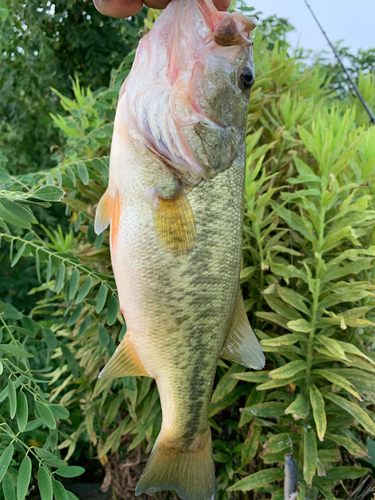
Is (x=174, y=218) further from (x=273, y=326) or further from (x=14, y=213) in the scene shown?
(x=273, y=326)

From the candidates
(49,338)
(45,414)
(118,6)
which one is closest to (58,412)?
(45,414)

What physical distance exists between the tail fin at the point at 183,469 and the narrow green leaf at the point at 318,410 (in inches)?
14.0

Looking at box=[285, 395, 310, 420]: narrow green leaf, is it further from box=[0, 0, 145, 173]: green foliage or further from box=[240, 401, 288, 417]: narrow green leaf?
box=[0, 0, 145, 173]: green foliage

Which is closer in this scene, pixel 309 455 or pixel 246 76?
pixel 246 76

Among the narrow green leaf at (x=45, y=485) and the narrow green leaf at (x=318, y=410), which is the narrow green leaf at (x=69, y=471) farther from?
the narrow green leaf at (x=318, y=410)

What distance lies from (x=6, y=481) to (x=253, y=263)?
995mm

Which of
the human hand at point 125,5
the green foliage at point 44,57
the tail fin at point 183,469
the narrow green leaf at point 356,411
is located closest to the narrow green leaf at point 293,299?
the narrow green leaf at point 356,411

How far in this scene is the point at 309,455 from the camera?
1.11m

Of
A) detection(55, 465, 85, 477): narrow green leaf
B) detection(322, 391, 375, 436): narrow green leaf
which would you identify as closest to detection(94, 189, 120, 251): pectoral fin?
detection(55, 465, 85, 477): narrow green leaf

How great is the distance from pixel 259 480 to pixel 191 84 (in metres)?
1.19

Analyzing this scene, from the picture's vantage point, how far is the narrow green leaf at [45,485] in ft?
2.70

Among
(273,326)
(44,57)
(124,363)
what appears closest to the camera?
(124,363)

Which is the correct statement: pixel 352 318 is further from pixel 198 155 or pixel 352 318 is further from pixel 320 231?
pixel 198 155

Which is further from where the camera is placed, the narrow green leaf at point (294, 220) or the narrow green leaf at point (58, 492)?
the narrow green leaf at point (294, 220)
